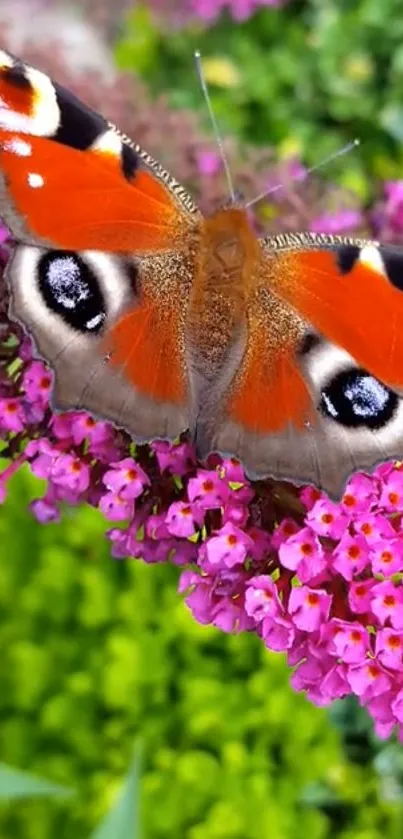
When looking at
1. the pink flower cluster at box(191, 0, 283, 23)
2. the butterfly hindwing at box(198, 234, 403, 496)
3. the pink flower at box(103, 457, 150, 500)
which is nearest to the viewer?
the butterfly hindwing at box(198, 234, 403, 496)

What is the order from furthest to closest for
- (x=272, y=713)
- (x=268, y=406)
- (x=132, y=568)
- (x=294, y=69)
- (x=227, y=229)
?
(x=294, y=69)
(x=132, y=568)
(x=272, y=713)
(x=227, y=229)
(x=268, y=406)

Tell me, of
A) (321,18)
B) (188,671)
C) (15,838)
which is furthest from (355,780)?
(321,18)

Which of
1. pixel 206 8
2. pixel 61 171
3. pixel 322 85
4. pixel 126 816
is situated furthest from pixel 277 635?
pixel 206 8

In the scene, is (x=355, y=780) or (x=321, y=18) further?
(x=321, y=18)

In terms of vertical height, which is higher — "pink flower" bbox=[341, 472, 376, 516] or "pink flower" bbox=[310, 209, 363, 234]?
"pink flower" bbox=[310, 209, 363, 234]

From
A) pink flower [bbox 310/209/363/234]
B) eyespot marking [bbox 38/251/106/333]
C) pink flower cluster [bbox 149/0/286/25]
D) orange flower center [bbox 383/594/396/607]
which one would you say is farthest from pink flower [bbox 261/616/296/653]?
pink flower cluster [bbox 149/0/286/25]

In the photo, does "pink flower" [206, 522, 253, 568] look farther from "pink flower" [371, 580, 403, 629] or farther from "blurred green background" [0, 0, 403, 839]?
"blurred green background" [0, 0, 403, 839]

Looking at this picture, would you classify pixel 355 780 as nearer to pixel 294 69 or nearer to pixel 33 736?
pixel 33 736

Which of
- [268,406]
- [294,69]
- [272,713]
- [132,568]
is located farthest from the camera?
[294,69]

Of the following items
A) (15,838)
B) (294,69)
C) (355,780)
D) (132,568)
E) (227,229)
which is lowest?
(15,838)

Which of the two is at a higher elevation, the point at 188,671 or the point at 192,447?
the point at 192,447
